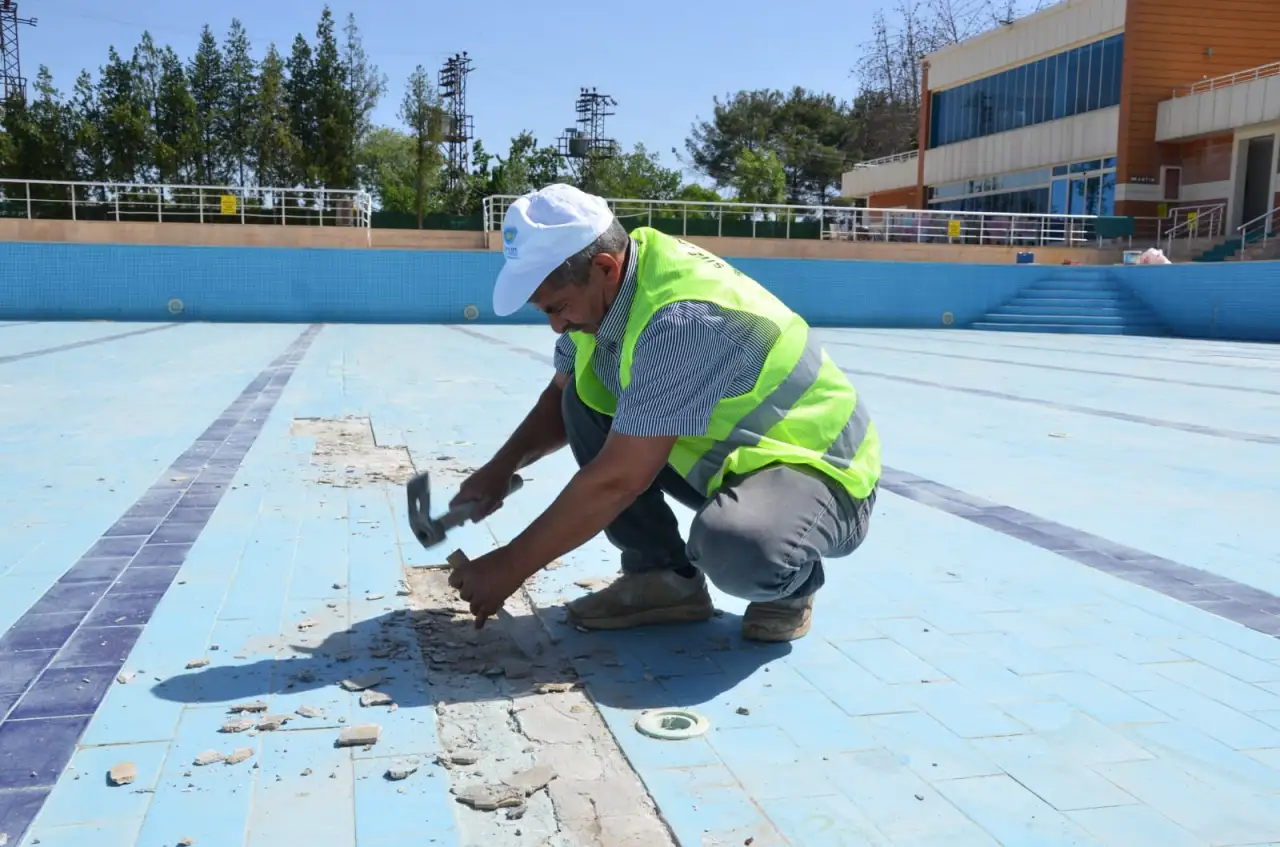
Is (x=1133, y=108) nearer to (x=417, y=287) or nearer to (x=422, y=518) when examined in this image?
(x=417, y=287)

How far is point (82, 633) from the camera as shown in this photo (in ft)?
8.23

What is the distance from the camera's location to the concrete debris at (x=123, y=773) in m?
1.79

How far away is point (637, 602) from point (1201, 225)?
25896mm

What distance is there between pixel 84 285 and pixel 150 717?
15.7m

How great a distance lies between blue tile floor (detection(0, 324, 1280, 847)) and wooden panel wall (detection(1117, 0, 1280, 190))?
73.7ft

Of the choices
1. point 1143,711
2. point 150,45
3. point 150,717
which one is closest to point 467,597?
point 150,717

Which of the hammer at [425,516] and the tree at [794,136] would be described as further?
the tree at [794,136]

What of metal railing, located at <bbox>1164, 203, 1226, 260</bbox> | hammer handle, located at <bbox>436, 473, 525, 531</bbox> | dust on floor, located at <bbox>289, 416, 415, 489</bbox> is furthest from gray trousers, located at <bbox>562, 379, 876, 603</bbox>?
metal railing, located at <bbox>1164, 203, 1226, 260</bbox>

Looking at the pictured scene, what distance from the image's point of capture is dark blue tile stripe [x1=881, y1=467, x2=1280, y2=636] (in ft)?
9.45

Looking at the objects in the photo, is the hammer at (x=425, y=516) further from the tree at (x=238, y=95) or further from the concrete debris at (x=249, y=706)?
the tree at (x=238, y=95)

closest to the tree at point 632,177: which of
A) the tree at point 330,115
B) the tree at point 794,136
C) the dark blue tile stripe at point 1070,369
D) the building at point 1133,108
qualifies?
the tree at point 794,136

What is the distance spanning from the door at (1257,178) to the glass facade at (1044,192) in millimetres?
2924

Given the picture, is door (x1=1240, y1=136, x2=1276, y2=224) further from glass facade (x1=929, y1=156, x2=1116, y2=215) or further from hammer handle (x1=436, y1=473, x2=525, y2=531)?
hammer handle (x1=436, y1=473, x2=525, y2=531)

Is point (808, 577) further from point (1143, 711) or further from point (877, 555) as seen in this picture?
point (877, 555)
